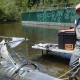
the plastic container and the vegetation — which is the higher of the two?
the plastic container

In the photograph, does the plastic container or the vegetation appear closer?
the plastic container

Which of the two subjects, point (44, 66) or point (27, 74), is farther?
point (44, 66)

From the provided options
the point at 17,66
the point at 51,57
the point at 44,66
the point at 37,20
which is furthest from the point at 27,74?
the point at 37,20

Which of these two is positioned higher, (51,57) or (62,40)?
(62,40)

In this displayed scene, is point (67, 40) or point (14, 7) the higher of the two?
point (67, 40)

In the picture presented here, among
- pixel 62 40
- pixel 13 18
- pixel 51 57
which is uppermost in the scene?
pixel 62 40

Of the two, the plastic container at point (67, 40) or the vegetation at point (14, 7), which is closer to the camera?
the plastic container at point (67, 40)

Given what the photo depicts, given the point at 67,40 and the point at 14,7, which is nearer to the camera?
the point at 67,40

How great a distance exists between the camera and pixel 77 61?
7910mm

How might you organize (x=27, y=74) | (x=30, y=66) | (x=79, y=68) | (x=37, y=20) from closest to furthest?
(x=79, y=68) < (x=27, y=74) < (x=30, y=66) < (x=37, y=20)

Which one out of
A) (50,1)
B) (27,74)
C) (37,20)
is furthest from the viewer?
(50,1)

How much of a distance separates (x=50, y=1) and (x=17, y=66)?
137ft

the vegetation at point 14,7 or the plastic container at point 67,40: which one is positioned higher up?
the plastic container at point 67,40

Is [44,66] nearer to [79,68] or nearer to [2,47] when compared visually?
[2,47]
